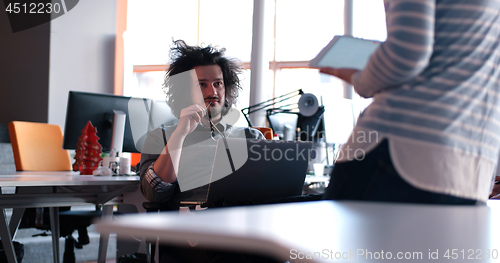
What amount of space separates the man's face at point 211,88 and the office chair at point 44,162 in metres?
1.20

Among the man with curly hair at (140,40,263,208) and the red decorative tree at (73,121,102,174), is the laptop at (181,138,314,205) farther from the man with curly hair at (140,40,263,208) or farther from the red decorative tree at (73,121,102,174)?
the red decorative tree at (73,121,102,174)

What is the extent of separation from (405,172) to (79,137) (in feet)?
6.50

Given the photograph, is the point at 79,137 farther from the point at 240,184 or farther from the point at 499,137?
the point at 499,137

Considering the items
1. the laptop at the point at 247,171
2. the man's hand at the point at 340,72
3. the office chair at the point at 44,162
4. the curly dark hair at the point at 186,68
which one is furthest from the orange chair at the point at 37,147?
the man's hand at the point at 340,72

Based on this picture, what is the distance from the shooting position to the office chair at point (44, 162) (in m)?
2.61

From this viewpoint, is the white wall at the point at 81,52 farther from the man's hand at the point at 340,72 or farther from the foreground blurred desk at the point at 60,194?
the man's hand at the point at 340,72

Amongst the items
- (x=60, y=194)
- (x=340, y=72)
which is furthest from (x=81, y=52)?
(x=340, y=72)

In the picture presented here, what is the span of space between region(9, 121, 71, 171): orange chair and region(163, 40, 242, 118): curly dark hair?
1.26 metres

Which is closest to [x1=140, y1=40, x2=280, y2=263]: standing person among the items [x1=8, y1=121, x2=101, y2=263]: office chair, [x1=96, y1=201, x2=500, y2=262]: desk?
[x1=96, y1=201, x2=500, y2=262]: desk

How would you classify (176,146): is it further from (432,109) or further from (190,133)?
(432,109)

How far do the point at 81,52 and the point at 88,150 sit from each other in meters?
2.66

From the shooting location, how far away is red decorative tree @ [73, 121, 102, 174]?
7.18 feet

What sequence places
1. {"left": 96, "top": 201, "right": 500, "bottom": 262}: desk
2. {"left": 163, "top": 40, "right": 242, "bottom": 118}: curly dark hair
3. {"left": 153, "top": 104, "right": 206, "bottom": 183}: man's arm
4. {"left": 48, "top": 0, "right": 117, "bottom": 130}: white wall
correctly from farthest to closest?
{"left": 48, "top": 0, "right": 117, "bottom": 130}: white wall → {"left": 163, "top": 40, "right": 242, "bottom": 118}: curly dark hair → {"left": 153, "top": 104, "right": 206, "bottom": 183}: man's arm → {"left": 96, "top": 201, "right": 500, "bottom": 262}: desk

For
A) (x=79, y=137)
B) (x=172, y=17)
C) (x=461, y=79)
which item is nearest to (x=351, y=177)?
A: (x=461, y=79)
